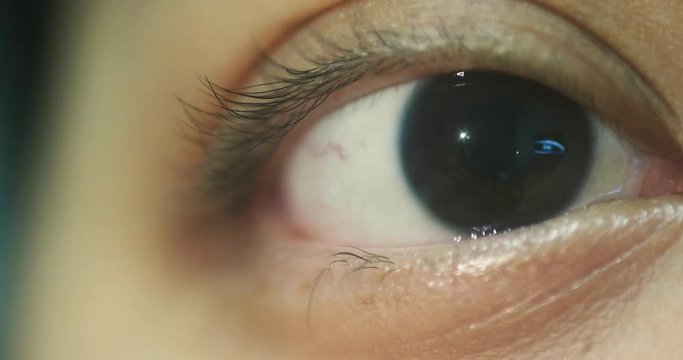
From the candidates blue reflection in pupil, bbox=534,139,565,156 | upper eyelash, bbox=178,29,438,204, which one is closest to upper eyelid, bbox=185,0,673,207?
upper eyelash, bbox=178,29,438,204

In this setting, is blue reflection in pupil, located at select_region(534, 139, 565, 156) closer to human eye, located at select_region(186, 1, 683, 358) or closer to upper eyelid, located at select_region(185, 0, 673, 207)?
human eye, located at select_region(186, 1, 683, 358)

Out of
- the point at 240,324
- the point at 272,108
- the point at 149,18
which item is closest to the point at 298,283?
the point at 240,324

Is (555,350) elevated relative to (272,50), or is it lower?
lower

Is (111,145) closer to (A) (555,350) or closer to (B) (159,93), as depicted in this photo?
(B) (159,93)

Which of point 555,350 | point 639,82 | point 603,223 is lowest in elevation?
point 555,350

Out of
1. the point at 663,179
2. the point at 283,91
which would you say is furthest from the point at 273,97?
the point at 663,179

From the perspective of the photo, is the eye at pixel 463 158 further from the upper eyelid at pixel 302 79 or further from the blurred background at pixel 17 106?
the blurred background at pixel 17 106

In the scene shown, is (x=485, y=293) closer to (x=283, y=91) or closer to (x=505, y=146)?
(x=505, y=146)
